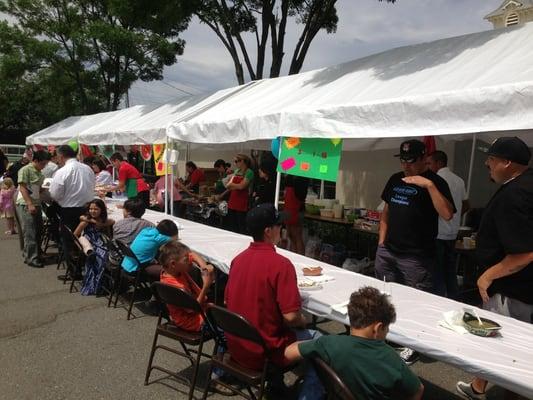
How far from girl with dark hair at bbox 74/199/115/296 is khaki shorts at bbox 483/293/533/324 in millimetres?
3949

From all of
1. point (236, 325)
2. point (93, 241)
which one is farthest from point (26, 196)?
point (236, 325)

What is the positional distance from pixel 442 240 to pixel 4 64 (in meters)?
19.5

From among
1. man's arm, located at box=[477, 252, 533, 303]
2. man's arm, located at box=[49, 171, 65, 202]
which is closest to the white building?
man's arm, located at box=[49, 171, 65, 202]

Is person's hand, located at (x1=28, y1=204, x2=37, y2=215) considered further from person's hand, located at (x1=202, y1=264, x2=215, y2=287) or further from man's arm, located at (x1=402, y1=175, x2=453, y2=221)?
man's arm, located at (x1=402, y1=175, x2=453, y2=221)

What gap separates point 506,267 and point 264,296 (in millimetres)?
1310

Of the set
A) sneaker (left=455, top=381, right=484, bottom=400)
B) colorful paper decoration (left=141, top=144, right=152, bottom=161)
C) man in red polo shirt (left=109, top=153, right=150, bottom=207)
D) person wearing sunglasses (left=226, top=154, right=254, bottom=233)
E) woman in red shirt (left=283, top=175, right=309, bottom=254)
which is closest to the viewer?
sneaker (left=455, top=381, right=484, bottom=400)

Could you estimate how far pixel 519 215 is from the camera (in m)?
2.19

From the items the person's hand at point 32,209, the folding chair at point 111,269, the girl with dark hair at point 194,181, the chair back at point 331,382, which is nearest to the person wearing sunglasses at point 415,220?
the chair back at point 331,382

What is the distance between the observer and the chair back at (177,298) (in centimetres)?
259

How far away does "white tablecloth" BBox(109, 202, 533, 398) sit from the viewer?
5.86ft

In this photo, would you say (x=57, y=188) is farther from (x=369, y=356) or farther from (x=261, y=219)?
(x=369, y=356)

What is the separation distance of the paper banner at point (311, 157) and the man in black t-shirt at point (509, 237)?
1751 mm

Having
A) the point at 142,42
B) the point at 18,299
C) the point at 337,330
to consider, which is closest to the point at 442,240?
the point at 337,330

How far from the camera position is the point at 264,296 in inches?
89.9
